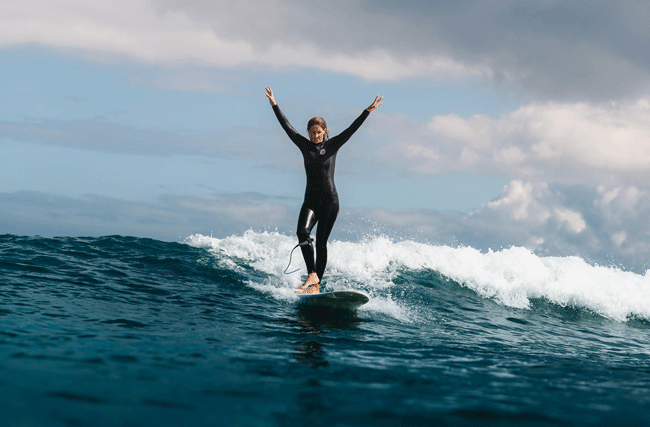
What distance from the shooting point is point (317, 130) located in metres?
8.58

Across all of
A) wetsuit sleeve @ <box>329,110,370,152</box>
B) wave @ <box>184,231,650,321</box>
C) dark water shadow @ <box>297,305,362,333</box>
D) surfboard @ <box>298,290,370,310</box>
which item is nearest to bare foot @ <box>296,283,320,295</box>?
surfboard @ <box>298,290,370,310</box>

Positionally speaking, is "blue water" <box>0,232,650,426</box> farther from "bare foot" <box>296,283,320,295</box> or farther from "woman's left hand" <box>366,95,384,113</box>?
"woman's left hand" <box>366,95,384,113</box>

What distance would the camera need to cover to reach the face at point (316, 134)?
8.59 m

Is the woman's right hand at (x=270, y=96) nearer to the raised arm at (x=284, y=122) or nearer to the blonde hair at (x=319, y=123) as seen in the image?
the raised arm at (x=284, y=122)

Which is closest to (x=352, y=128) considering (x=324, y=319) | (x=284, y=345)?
(x=324, y=319)

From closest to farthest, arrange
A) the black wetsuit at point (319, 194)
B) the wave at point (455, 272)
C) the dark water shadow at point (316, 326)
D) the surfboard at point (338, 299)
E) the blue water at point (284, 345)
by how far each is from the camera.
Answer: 1. the blue water at point (284, 345)
2. the dark water shadow at point (316, 326)
3. the surfboard at point (338, 299)
4. the black wetsuit at point (319, 194)
5. the wave at point (455, 272)

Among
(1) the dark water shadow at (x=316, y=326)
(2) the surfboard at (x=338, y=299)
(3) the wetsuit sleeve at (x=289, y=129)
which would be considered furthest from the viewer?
(3) the wetsuit sleeve at (x=289, y=129)

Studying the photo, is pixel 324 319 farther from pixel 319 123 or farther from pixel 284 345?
pixel 319 123

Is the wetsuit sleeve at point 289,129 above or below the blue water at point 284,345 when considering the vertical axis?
above

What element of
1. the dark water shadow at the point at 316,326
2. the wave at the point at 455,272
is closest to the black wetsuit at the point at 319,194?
the dark water shadow at the point at 316,326

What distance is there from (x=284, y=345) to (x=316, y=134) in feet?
14.3

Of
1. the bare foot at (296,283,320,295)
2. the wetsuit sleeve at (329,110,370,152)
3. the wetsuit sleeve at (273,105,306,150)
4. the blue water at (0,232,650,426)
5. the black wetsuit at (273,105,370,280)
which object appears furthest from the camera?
the wetsuit sleeve at (273,105,306,150)

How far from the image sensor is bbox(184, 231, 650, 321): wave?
12094 millimetres

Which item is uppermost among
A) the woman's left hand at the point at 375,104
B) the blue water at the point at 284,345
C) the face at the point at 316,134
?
the woman's left hand at the point at 375,104
